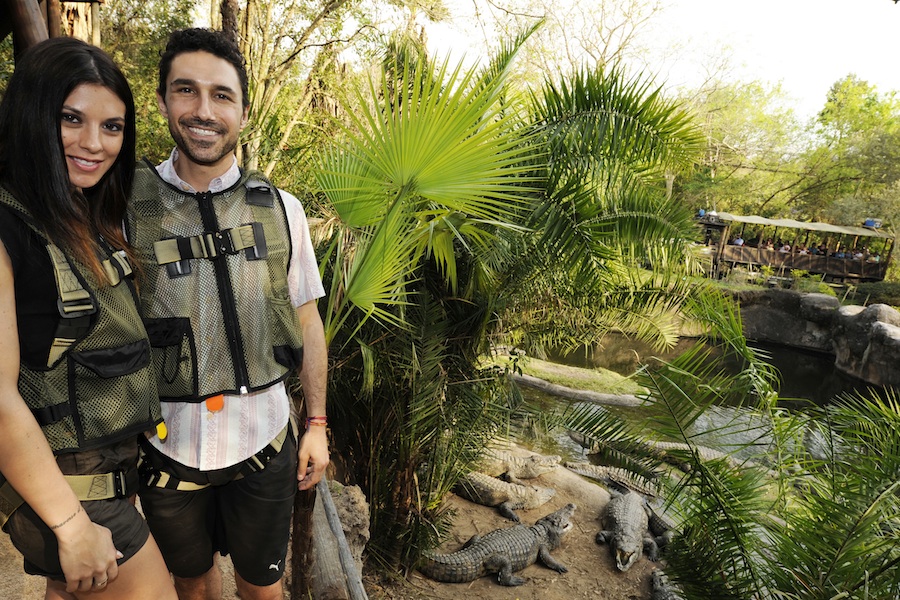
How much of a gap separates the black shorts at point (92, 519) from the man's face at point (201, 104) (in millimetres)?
686

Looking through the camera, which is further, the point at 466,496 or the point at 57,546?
the point at 466,496

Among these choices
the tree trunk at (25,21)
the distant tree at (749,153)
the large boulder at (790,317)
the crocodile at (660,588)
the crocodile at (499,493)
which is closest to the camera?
the tree trunk at (25,21)

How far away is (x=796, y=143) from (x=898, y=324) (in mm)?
17574

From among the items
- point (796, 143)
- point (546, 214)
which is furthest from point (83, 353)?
point (796, 143)

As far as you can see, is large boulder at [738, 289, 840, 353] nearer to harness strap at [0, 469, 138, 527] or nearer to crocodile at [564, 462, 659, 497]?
crocodile at [564, 462, 659, 497]

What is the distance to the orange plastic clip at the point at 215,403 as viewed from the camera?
137 cm

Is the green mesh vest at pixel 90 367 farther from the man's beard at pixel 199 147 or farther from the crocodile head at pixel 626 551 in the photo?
the crocodile head at pixel 626 551

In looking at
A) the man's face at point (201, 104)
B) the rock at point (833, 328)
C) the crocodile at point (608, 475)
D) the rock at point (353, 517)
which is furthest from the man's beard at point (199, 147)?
the rock at point (833, 328)

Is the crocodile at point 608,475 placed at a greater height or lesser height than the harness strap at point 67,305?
lesser

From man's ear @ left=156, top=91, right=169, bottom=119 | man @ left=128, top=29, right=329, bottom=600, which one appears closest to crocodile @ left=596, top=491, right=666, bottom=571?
man @ left=128, top=29, right=329, bottom=600

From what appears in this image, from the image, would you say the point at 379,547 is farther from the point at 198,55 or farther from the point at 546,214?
the point at 198,55

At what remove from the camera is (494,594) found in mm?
4586

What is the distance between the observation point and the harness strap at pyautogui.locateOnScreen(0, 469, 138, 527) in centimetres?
98

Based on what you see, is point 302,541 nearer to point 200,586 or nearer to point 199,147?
point 200,586
